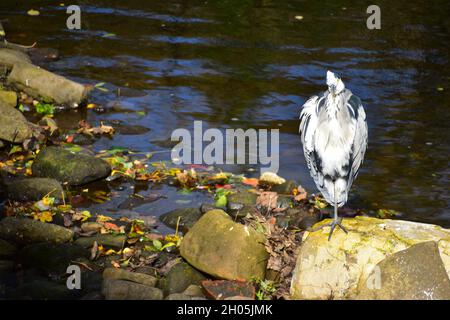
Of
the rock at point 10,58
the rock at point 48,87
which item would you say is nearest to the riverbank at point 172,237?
the rock at point 48,87

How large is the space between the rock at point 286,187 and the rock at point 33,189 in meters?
2.21

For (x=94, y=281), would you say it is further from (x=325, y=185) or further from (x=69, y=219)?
(x=325, y=185)

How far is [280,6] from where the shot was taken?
1546 cm

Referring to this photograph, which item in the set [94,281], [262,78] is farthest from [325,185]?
[262,78]

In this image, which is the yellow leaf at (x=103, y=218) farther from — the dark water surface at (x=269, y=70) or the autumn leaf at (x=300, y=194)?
the autumn leaf at (x=300, y=194)

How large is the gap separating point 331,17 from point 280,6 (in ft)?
3.94

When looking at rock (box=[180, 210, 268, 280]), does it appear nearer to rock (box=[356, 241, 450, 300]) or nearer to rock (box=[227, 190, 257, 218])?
rock (box=[356, 241, 450, 300])

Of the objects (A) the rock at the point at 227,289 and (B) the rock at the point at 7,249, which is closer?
(A) the rock at the point at 227,289

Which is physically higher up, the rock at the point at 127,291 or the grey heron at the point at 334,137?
the grey heron at the point at 334,137

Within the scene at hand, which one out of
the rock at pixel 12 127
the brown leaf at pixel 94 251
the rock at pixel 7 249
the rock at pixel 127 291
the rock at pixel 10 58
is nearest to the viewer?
Answer: the rock at pixel 127 291

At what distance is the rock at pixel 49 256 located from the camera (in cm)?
613

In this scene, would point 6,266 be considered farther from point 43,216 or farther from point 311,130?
point 311,130

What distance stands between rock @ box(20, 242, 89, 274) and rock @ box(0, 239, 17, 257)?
98 millimetres

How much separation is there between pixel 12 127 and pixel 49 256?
2772mm
